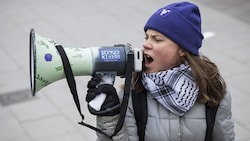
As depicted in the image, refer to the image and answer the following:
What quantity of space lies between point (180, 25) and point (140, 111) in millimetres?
461

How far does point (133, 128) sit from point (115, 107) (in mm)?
207

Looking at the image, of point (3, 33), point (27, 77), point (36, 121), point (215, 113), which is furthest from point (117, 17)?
point (215, 113)

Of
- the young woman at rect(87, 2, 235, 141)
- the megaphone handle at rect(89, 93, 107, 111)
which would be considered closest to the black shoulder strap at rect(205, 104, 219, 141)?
the young woman at rect(87, 2, 235, 141)

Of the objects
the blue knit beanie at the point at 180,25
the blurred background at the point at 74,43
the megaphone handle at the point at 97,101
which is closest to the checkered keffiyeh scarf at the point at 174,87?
the blue knit beanie at the point at 180,25

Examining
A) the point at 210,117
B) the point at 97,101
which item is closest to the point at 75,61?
the point at 97,101

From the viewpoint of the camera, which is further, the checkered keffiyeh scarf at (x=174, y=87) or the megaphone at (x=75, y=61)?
the checkered keffiyeh scarf at (x=174, y=87)

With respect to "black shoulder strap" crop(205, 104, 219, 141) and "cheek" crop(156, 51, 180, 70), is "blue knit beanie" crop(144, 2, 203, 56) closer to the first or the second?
"cheek" crop(156, 51, 180, 70)

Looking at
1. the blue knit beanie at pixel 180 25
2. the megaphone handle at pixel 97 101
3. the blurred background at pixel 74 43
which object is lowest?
the blurred background at pixel 74 43

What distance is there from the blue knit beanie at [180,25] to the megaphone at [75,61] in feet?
0.59

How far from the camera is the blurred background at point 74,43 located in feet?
17.8

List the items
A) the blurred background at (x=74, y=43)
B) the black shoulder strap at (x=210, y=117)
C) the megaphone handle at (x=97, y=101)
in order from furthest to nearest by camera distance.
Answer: the blurred background at (x=74, y=43), the black shoulder strap at (x=210, y=117), the megaphone handle at (x=97, y=101)

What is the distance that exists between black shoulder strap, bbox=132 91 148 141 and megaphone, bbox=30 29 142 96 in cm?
20

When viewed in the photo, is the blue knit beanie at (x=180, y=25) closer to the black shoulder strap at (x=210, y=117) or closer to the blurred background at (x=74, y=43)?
the black shoulder strap at (x=210, y=117)

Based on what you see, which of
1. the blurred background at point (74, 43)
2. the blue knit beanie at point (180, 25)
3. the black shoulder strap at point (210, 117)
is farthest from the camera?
the blurred background at point (74, 43)
